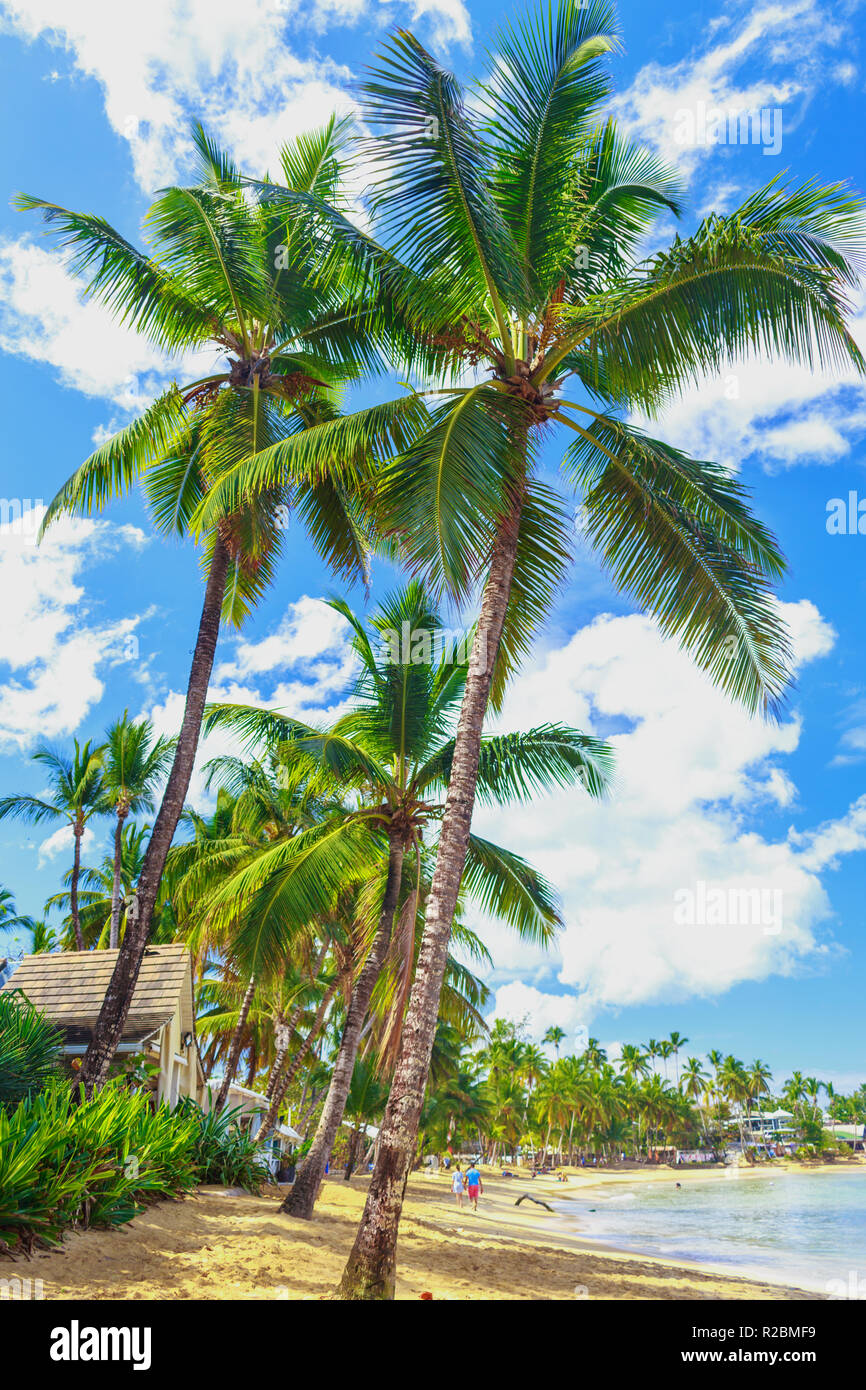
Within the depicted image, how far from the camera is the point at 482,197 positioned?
890 cm

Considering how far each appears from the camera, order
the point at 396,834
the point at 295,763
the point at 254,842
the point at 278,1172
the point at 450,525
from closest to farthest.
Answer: the point at 450,525
the point at 396,834
the point at 295,763
the point at 278,1172
the point at 254,842

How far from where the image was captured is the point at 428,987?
808 centimetres

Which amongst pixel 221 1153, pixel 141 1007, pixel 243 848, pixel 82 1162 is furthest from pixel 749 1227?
pixel 82 1162

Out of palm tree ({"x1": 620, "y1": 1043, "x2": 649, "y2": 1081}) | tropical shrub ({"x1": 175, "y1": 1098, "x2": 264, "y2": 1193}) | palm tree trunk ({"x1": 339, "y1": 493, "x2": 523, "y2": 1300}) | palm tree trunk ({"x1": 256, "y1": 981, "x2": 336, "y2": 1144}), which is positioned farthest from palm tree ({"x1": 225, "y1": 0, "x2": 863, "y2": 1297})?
palm tree ({"x1": 620, "y1": 1043, "x2": 649, "y2": 1081})

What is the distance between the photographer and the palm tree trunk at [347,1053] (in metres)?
13.4

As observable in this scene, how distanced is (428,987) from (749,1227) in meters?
33.4

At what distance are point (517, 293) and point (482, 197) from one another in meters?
0.97

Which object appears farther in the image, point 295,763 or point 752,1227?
point 752,1227

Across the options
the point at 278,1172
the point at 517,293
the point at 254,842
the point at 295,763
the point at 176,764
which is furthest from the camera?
the point at 254,842

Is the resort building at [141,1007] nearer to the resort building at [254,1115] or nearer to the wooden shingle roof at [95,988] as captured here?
the wooden shingle roof at [95,988]

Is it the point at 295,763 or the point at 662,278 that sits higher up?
the point at 662,278

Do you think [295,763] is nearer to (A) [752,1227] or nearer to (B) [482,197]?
(B) [482,197]
